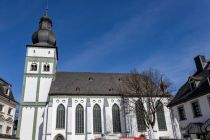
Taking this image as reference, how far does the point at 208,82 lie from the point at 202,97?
189 centimetres

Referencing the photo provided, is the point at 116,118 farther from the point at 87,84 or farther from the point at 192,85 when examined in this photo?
the point at 192,85

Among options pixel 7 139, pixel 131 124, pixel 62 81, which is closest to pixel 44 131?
pixel 7 139

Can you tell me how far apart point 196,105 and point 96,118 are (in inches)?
712

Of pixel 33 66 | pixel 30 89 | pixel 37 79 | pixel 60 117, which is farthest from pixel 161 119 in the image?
pixel 33 66

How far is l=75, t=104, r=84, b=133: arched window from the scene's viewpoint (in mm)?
31797

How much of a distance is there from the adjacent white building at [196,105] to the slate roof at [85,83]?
14.6 meters

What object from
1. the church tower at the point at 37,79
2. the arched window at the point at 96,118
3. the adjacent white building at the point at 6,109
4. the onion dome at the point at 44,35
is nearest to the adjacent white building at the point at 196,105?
the arched window at the point at 96,118

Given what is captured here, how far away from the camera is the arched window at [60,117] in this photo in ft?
104

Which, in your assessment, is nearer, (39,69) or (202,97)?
(202,97)

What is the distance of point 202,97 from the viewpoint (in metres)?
20.7

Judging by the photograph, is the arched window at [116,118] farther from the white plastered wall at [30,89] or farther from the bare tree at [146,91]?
the white plastered wall at [30,89]

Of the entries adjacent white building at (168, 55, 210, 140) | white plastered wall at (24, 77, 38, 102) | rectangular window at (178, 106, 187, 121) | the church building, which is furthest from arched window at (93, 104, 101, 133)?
rectangular window at (178, 106, 187, 121)

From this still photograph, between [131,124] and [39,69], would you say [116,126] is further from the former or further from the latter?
[39,69]

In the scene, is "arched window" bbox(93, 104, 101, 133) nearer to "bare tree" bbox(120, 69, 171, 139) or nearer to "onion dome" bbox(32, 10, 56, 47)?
"bare tree" bbox(120, 69, 171, 139)
